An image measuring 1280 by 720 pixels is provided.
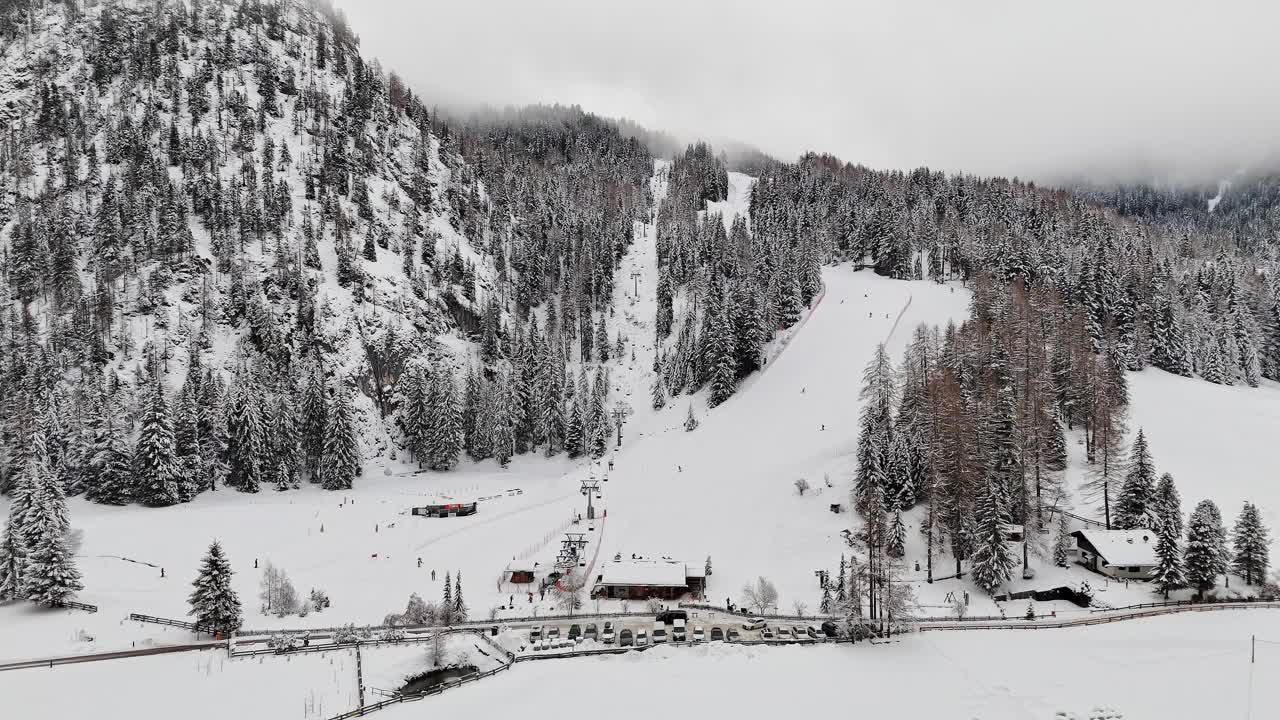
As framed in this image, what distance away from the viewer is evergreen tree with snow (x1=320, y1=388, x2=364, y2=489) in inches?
3342

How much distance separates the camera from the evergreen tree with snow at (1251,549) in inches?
1764

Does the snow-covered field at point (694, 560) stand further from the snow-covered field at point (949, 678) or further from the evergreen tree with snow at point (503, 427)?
the evergreen tree with snow at point (503, 427)

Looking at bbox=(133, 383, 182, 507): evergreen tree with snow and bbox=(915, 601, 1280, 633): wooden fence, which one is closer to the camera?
bbox=(915, 601, 1280, 633): wooden fence

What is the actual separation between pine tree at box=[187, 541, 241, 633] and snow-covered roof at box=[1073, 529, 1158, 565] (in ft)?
202

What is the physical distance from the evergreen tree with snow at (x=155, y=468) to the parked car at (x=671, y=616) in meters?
61.9

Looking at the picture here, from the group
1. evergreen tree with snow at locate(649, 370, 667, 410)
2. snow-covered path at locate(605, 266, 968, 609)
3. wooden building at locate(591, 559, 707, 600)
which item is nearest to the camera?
wooden building at locate(591, 559, 707, 600)

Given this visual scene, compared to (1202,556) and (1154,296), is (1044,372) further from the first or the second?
(1154,296)

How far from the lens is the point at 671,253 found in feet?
488

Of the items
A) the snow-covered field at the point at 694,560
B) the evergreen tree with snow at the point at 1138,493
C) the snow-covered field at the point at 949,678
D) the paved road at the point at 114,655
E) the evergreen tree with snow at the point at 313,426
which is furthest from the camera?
the evergreen tree with snow at the point at 313,426

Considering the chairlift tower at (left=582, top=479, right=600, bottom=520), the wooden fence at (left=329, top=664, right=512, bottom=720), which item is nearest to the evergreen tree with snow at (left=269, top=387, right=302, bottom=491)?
the chairlift tower at (left=582, top=479, right=600, bottom=520)

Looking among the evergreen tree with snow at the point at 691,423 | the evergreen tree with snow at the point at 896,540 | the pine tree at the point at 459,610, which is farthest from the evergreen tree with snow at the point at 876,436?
the pine tree at the point at 459,610

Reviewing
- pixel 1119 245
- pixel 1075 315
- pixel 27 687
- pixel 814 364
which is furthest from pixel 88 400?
pixel 1119 245

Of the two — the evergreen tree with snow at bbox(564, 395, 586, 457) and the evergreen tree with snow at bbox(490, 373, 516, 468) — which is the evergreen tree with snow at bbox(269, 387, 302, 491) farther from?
the evergreen tree with snow at bbox(564, 395, 586, 457)

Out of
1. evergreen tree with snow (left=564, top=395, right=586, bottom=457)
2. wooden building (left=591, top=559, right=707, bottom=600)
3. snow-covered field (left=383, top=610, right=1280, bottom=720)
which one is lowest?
snow-covered field (left=383, top=610, right=1280, bottom=720)
